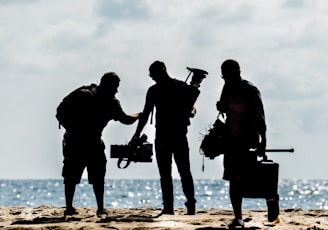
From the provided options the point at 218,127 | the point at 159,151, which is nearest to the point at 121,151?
the point at 159,151

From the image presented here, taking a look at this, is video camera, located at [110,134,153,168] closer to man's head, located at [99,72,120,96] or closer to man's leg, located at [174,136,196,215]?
man's leg, located at [174,136,196,215]

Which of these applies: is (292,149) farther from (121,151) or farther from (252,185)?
(121,151)

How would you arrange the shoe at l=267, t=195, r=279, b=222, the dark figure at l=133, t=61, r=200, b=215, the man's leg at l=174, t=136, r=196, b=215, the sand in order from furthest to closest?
1. the man's leg at l=174, t=136, r=196, b=215
2. the dark figure at l=133, t=61, r=200, b=215
3. the shoe at l=267, t=195, r=279, b=222
4. the sand

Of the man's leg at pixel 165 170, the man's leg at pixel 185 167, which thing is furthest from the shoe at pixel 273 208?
the man's leg at pixel 165 170

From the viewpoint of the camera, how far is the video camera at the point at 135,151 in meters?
13.9

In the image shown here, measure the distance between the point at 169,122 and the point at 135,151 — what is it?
2.18 ft

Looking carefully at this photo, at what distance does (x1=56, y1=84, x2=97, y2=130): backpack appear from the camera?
13.9m

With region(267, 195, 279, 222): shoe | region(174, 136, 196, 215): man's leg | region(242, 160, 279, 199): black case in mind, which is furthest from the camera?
region(174, 136, 196, 215): man's leg

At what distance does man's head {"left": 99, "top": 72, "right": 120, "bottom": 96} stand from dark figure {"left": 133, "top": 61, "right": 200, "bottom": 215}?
0.49 m

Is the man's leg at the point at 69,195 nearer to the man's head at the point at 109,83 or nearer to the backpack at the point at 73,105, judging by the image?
the backpack at the point at 73,105

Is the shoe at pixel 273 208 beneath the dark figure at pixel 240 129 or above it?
beneath

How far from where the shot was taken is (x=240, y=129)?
12.0 m

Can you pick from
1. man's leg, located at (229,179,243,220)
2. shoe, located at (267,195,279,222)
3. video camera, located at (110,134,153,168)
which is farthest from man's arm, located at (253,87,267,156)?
video camera, located at (110,134,153,168)

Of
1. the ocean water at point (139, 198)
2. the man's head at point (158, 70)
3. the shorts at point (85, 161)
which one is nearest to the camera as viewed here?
the man's head at point (158, 70)
